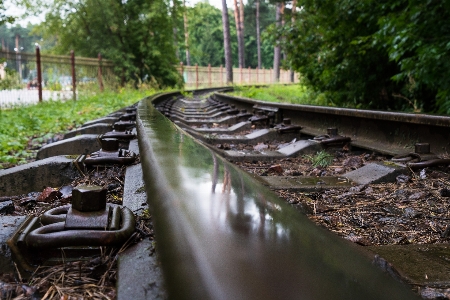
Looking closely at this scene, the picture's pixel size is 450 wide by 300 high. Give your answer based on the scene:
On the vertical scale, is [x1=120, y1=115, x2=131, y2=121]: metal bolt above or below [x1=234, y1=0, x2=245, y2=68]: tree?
below

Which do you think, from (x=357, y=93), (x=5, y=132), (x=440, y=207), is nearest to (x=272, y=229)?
(x=440, y=207)

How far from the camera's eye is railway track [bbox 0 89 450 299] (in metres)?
0.55

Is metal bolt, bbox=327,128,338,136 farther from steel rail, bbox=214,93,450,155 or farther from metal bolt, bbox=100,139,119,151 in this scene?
metal bolt, bbox=100,139,119,151

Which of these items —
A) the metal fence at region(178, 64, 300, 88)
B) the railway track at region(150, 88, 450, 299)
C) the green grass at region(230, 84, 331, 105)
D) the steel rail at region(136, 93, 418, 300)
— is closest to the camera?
the steel rail at region(136, 93, 418, 300)

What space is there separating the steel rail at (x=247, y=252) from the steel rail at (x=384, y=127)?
2282 mm

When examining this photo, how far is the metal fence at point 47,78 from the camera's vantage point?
11641mm

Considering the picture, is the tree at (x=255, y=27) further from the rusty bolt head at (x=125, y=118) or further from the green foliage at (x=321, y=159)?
the green foliage at (x=321, y=159)

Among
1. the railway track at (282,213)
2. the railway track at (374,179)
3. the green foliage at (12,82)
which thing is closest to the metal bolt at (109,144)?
the railway track at (282,213)

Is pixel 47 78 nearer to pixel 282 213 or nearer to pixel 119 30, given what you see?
pixel 119 30

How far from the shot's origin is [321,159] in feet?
10.0

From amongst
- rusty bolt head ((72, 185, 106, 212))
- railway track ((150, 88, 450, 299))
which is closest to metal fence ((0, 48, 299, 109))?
railway track ((150, 88, 450, 299))

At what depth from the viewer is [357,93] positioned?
7.60 metres

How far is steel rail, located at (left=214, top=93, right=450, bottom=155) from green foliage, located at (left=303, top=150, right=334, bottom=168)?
34 cm

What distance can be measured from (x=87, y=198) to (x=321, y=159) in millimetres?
2276
